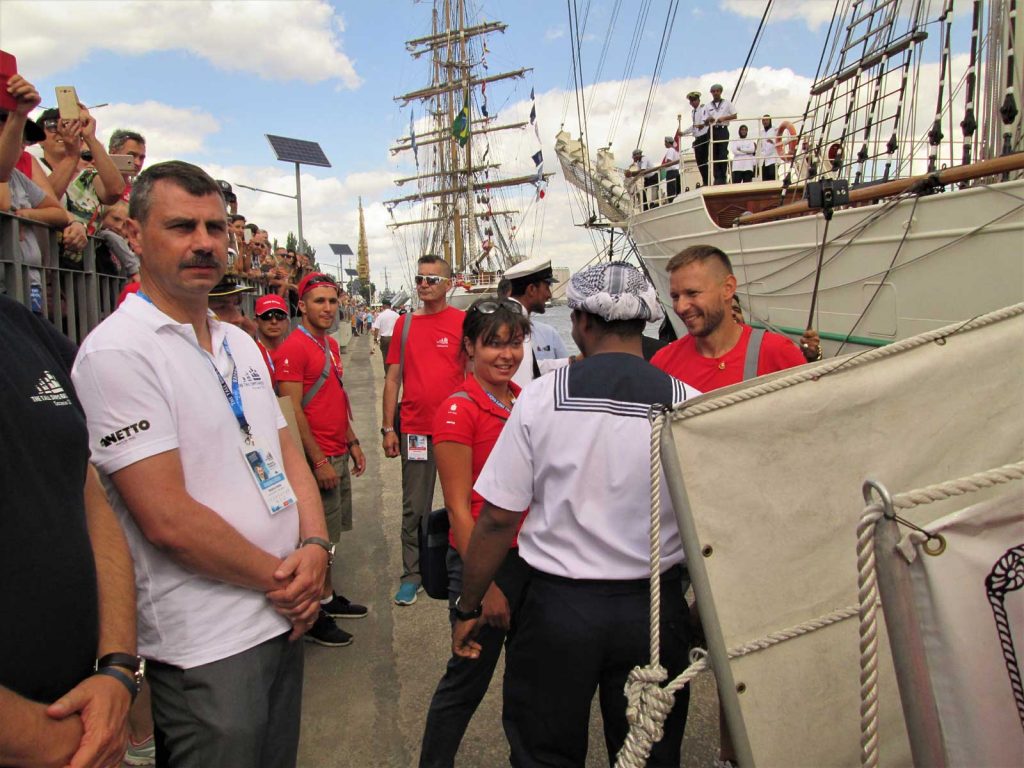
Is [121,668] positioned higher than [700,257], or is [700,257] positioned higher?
[700,257]

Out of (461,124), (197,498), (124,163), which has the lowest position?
(197,498)

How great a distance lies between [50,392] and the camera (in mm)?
1330

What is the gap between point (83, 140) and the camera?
4.34 metres

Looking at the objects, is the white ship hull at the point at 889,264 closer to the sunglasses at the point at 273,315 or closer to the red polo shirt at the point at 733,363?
the red polo shirt at the point at 733,363

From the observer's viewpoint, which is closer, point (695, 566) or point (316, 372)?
point (695, 566)

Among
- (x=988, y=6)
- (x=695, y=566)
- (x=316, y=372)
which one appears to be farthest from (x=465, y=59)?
(x=695, y=566)

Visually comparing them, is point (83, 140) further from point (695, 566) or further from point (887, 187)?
point (887, 187)

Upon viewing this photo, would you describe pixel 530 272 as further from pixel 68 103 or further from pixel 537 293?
pixel 68 103

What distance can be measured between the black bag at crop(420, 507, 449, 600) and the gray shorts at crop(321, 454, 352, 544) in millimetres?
1616

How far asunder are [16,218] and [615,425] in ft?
9.53

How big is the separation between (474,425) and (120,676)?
1.34m

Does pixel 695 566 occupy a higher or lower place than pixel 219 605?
higher

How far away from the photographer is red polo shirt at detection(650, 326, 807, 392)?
9.73 ft

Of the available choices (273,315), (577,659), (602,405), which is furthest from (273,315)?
(577,659)
